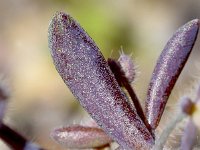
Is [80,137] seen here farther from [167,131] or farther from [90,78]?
[167,131]

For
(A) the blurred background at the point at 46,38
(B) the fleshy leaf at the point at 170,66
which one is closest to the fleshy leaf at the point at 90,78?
(B) the fleshy leaf at the point at 170,66

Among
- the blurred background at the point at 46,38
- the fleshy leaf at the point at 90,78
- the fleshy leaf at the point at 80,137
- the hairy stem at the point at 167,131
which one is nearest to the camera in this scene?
the hairy stem at the point at 167,131

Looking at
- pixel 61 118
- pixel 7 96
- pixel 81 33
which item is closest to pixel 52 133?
pixel 7 96

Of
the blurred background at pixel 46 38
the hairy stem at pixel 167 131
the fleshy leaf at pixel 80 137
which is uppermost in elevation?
the hairy stem at pixel 167 131

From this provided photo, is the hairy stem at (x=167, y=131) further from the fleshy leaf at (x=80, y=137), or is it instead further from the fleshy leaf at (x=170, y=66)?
the fleshy leaf at (x=80, y=137)

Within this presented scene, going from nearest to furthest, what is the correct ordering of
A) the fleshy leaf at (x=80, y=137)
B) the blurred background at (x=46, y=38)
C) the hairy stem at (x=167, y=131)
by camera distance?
the hairy stem at (x=167, y=131) → the fleshy leaf at (x=80, y=137) → the blurred background at (x=46, y=38)

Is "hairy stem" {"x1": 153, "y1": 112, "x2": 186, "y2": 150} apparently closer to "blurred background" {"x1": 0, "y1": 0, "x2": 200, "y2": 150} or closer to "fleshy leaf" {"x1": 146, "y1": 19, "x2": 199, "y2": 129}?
"fleshy leaf" {"x1": 146, "y1": 19, "x2": 199, "y2": 129}

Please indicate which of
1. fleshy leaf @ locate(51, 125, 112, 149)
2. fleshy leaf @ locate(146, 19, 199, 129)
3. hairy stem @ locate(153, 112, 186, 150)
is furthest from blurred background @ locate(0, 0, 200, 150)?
hairy stem @ locate(153, 112, 186, 150)

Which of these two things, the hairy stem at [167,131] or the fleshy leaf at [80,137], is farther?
the fleshy leaf at [80,137]
